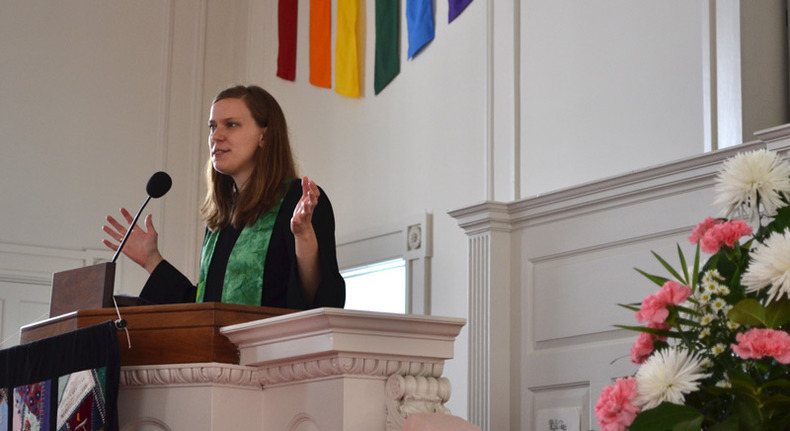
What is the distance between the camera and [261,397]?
225 centimetres

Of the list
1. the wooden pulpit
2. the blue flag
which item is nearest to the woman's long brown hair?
the wooden pulpit

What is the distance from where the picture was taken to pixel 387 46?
20.8 feet

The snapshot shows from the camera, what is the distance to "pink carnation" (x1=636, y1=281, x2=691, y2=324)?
4.15 ft

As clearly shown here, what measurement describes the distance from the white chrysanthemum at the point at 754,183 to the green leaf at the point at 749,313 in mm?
135

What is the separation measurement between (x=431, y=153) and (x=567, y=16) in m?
1.15

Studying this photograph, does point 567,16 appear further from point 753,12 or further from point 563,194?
point 563,194

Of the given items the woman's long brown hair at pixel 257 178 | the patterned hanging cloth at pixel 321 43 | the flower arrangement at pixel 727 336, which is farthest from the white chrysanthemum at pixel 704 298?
the patterned hanging cloth at pixel 321 43

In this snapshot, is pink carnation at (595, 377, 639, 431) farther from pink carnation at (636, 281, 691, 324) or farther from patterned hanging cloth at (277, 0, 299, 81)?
patterned hanging cloth at (277, 0, 299, 81)

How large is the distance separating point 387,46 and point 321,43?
23.9 inches

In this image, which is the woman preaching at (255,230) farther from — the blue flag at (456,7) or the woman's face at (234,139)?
the blue flag at (456,7)

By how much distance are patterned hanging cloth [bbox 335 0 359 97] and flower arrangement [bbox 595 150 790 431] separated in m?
5.28

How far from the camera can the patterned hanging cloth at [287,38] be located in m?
Answer: 7.01

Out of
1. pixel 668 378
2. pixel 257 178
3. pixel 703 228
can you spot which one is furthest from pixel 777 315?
pixel 257 178

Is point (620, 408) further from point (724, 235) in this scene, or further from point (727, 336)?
point (724, 235)
